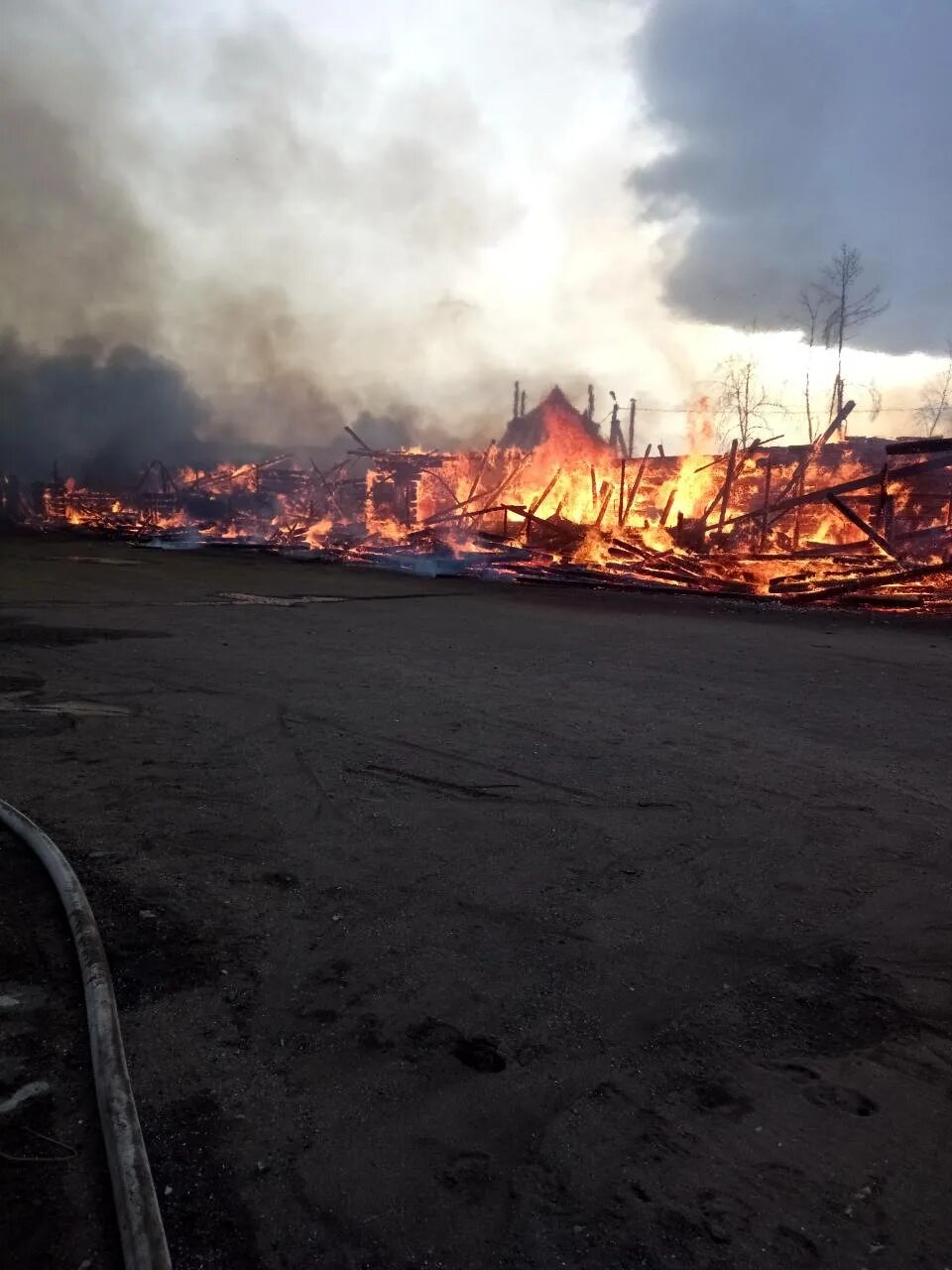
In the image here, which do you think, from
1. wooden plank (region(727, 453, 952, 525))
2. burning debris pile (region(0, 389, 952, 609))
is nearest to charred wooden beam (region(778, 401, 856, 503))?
burning debris pile (region(0, 389, 952, 609))

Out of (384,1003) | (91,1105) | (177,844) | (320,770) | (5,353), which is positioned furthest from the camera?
(5,353)

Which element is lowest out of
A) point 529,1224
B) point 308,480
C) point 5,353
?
point 529,1224

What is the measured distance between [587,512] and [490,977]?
904 inches

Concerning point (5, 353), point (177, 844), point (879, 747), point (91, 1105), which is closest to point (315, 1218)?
point (91, 1105)

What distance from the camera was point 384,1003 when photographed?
9.05 feet

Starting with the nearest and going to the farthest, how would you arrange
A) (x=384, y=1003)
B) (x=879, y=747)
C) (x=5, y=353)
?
(x=384, y=1003) < (x=879, y=747) < (x=5, y=353)

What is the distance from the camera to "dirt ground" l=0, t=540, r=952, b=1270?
194 centimetres

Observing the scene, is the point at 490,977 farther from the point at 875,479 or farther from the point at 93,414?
the point at 93,414

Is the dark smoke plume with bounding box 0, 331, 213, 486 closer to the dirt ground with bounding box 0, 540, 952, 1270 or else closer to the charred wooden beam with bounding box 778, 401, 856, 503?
the charred wooden beam with bounding box 778, 401, 856, 503

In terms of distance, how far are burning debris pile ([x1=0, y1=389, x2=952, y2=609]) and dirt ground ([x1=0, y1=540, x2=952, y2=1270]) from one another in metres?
10.5

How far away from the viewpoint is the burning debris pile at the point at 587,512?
16375 millimetres

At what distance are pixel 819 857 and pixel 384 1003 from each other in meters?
2.48

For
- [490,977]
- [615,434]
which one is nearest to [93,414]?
[615,434]

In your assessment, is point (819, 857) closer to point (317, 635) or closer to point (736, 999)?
point (736, 999)
